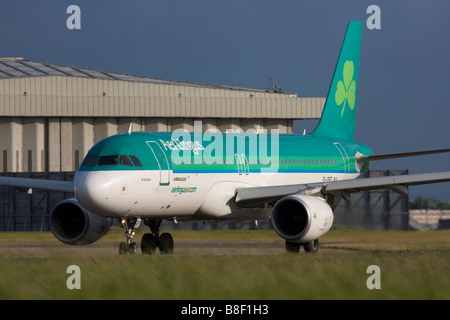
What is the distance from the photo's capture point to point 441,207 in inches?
1919

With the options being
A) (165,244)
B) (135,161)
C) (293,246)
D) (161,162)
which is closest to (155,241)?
(165,244)

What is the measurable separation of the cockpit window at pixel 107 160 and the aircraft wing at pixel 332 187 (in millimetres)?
5114

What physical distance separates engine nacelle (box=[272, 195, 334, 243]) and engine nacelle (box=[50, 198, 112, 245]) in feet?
17.4

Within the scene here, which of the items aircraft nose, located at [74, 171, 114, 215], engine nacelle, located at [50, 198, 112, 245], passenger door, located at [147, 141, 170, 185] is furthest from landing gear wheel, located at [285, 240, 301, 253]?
aircraft nose, located at [74, 171, 114, 215]

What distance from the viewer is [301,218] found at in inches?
1084

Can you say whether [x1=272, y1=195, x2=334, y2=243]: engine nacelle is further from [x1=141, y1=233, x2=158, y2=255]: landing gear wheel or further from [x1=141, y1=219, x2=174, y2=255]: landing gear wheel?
[x1=141, y1=233, x2=158, y2=255]: landing gear wheel

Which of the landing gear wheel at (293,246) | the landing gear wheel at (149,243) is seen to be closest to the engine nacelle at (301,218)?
the landing gear wheel at (293,246)

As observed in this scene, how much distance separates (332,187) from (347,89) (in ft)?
35.1

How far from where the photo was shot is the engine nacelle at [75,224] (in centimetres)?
2811

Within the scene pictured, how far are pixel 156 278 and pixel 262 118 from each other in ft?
142

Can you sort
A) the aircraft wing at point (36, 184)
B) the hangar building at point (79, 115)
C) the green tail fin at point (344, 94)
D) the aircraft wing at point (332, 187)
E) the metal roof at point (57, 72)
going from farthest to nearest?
the metal roof at point (57, 72) < the hangar building at point (79, 115) < the green tail fin at point (344, 94) < the aircraft wing at point (36, 184) < the aircraft wing at point (332, 187)

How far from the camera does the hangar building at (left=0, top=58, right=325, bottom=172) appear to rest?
5591 centimetres

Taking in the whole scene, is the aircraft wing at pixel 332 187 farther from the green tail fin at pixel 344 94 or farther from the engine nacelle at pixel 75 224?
the green tail fin at pixel 344 94
